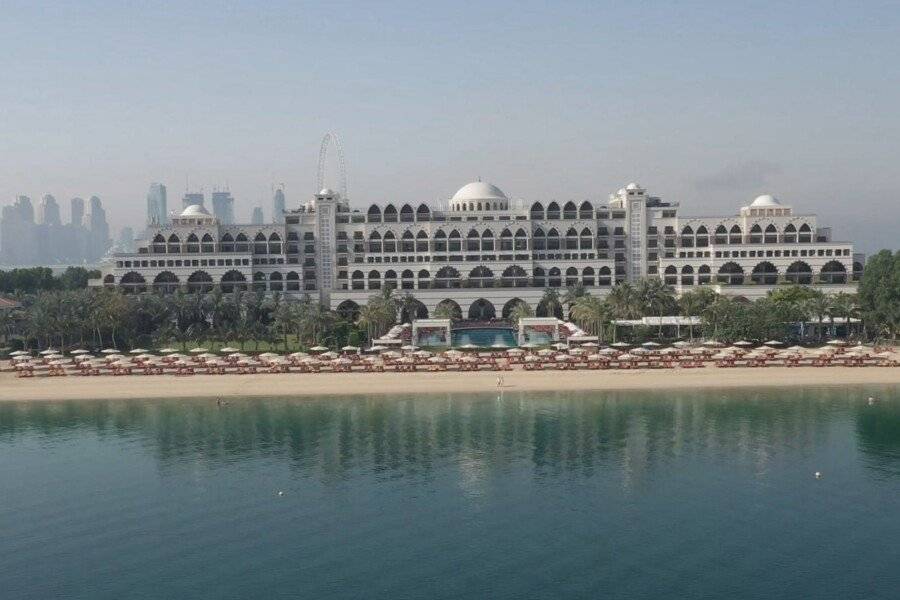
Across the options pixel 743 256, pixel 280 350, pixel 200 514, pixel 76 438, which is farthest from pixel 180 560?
pixel 743 256

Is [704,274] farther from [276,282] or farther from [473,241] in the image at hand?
[276,282]

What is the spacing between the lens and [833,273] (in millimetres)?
110438

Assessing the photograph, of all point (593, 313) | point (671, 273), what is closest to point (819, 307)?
point (593, 313)

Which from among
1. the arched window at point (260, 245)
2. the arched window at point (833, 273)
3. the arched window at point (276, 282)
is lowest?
the arched window at point (833, 273)

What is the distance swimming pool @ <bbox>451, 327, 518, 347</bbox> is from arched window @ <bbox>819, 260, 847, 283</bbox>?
133 ft

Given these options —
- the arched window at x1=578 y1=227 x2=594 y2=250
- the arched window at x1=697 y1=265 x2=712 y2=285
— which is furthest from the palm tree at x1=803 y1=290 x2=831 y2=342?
the arched window at x1=578 y1=227 x2=594 y2=250

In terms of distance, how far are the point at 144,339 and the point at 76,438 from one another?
38206 millimetres

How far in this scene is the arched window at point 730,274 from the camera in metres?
111

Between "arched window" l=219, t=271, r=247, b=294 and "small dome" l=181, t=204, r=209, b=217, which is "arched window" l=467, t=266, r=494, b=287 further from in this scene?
"small dome" l=181, t=204, r=209, b=217

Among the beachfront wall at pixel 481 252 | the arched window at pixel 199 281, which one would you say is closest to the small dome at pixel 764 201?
the beachfront wall at pixel 481 252

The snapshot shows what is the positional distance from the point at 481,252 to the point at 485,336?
19516 mm

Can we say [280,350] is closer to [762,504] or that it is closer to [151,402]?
[151,402]

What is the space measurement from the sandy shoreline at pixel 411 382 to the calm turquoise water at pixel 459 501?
18.3 feet

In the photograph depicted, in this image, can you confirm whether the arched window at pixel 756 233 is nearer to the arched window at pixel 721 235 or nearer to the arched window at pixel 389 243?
the arched window at pixel 721 235
